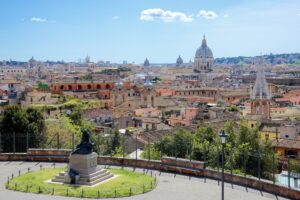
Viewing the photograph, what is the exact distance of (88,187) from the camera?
54.1 feet

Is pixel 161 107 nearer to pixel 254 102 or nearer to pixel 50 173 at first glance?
pixel 254 102

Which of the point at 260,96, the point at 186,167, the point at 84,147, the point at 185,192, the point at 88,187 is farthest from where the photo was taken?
the point at 260,96

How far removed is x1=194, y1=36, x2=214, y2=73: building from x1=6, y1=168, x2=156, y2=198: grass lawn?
164194mm

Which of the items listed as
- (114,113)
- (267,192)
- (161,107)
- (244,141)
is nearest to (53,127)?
(244,141)

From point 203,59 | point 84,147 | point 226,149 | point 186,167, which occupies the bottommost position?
point 226,149

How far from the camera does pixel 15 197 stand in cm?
1536

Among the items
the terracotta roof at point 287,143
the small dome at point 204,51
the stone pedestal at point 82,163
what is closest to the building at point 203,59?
the small dome at point 204,51

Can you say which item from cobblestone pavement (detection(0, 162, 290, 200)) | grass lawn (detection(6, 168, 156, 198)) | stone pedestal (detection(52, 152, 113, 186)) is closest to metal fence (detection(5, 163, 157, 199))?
grass lawn (detection(6, 168, 156, 198))

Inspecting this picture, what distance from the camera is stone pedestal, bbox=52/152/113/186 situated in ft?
55.7

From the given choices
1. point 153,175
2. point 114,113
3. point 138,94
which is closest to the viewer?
point 153,175

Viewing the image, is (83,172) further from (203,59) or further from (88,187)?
(203,59)

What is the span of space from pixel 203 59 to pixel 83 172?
16707cm

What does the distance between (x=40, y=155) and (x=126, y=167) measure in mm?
4005

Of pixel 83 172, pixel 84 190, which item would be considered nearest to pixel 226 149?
pixel 83 172
